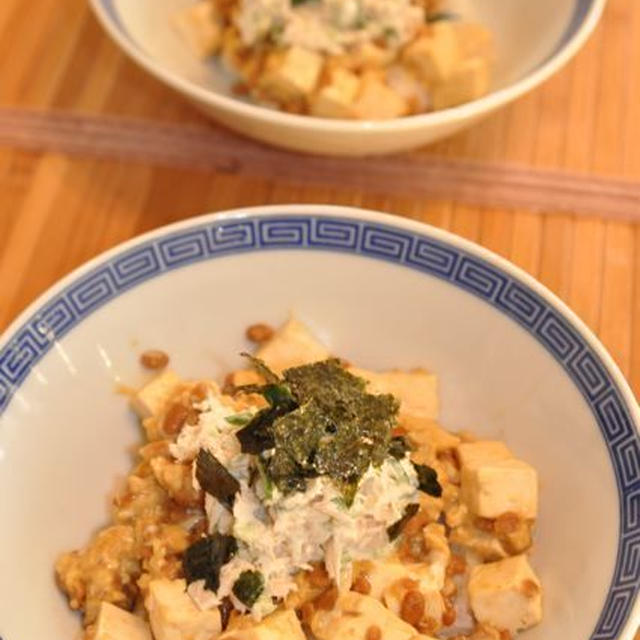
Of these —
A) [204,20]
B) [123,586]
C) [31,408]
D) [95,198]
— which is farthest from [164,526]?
[204,20]

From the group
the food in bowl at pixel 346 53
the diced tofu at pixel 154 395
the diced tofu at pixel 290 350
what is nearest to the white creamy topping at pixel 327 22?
the food in bowl at pixel 346 53

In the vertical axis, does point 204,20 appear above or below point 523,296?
above

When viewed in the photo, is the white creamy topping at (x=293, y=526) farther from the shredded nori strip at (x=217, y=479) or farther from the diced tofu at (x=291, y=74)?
the diced tofu at (x=291, y=74)

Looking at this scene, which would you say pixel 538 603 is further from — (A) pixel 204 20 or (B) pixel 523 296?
(A) pixel 204 20

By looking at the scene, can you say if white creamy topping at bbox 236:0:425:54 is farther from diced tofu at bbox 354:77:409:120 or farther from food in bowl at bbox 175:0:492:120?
diced tofu at bbox 354:77:409:120

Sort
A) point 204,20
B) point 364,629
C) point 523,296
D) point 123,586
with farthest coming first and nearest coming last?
point 204,20 → point 523,296 → point 123,586 → point 364,629

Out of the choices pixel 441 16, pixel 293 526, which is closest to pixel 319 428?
pixel 293 526

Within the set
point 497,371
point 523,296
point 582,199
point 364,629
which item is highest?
point 582,199
